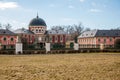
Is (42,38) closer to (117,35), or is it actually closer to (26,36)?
(26,36)

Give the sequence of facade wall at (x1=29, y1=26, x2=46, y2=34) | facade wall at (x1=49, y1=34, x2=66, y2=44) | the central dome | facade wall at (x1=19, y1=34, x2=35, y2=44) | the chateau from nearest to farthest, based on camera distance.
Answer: the chateau < facade wall at (x1=19, y1=34, x2=35, y2=44) < the central dome < facade wall at (x1=29, y1=26, x2=46, y2=34) < facade wall at (x1=49, y1=34, x2=66, y2=44)

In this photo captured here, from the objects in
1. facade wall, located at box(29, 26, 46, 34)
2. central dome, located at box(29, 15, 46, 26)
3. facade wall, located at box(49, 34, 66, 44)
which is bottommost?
facade wall, located at box(49, 34, 66, 44)

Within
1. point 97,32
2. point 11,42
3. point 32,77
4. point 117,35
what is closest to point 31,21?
point 11,42

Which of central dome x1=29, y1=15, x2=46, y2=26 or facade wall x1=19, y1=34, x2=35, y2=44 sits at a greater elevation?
central dome x1=29, y1=15, x2=46, y2=26

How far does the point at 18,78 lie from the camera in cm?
1019

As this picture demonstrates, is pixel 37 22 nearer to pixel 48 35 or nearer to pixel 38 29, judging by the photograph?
pixel 38 29

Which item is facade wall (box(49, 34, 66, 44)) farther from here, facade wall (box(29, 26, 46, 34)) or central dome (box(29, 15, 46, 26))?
central dome (box(29, 15, 46, 26))

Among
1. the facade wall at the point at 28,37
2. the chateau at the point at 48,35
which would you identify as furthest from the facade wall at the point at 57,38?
the facade wall at the point at 28,37

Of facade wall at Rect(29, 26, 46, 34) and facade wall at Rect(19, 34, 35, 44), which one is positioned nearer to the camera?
facade wall at Rect(19, 34, 35, 44)

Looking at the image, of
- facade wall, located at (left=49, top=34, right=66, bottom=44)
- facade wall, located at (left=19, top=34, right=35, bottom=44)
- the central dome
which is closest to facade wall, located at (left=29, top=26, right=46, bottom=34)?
the central dome

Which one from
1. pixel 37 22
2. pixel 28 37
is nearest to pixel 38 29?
pixel 37 22

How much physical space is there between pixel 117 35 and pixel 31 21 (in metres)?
32.3

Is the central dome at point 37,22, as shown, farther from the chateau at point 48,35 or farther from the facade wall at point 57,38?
the facade wall at point 57,38

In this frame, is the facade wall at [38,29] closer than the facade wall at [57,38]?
Yes
